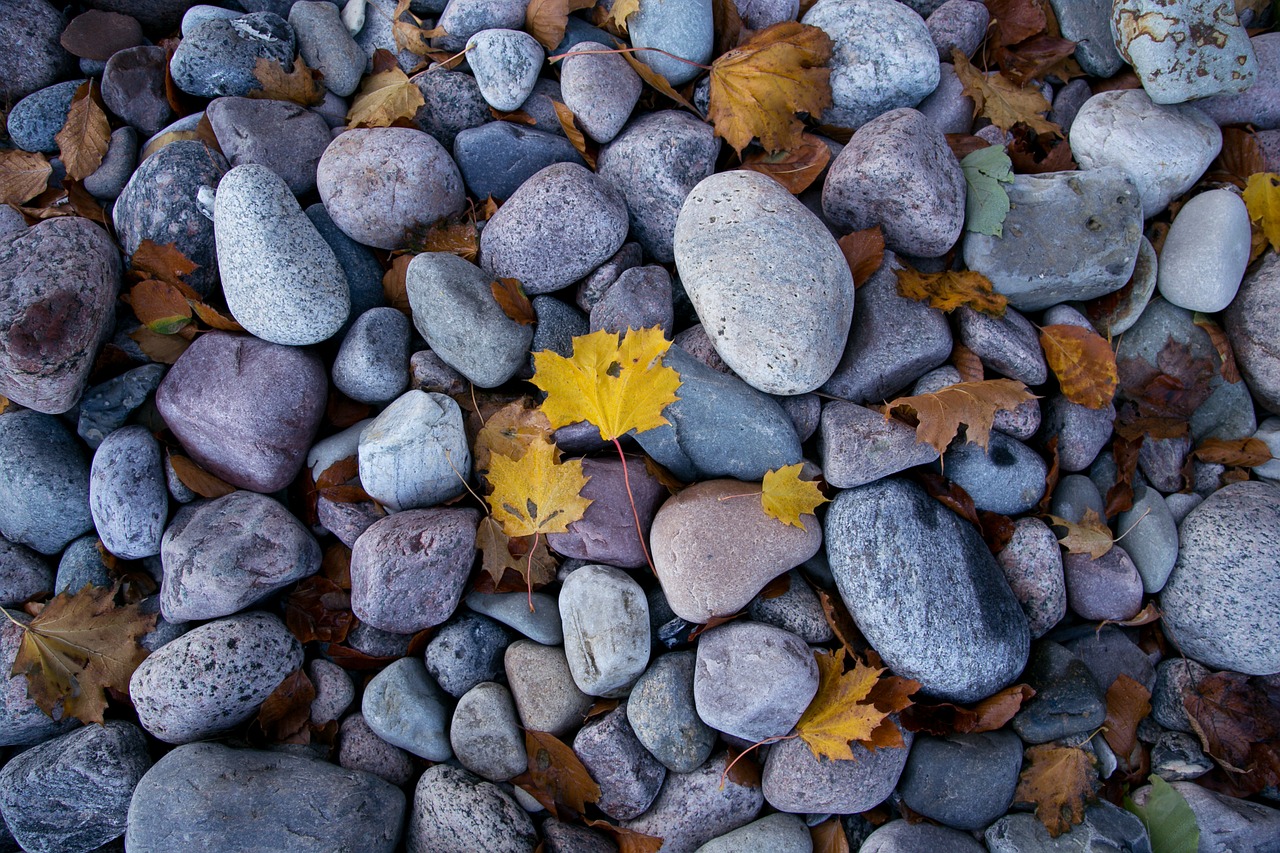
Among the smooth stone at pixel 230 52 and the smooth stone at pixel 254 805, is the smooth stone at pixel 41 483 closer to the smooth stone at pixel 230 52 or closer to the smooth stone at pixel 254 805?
the smooth stone at pixel 254 805

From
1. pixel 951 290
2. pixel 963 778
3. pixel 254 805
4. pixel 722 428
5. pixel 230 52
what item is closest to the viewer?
pixel 254 805

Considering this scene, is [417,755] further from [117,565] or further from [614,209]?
[614,209]

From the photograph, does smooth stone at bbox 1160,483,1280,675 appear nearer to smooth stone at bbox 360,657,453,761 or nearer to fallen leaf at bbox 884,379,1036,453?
fallen leaf at bbox 884,379,1036,453

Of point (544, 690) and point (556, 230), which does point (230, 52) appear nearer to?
point (556, 230)

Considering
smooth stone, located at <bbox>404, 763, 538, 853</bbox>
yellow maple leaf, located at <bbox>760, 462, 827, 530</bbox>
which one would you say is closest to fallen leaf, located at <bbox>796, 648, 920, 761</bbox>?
yellow maple leaf, located at <bbox>760, 462, 827, 530</bbox>

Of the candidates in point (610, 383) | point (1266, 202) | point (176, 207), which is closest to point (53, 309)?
point (176, 207)

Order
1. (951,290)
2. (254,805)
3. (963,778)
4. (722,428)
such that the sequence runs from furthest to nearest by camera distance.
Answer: (951,290) < (722,428) < (963,778) < (254,805)

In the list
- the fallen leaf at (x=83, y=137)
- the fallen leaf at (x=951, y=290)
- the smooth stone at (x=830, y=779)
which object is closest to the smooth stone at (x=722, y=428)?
the fallen leaf at (x=951, y=290)
